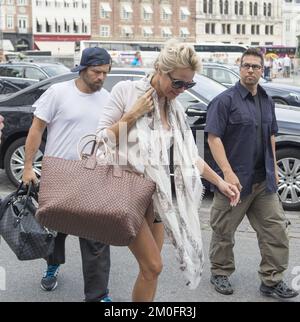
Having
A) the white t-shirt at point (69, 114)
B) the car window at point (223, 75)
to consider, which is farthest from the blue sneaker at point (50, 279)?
the car window at point (223, 75)

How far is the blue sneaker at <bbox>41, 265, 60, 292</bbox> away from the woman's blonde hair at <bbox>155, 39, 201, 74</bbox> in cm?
196

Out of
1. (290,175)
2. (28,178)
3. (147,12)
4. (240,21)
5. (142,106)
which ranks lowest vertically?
(290,175)

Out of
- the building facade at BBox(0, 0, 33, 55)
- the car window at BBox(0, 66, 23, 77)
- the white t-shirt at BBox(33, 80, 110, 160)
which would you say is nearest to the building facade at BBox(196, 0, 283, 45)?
the building facade at BBox(0, 0, 33, 55)

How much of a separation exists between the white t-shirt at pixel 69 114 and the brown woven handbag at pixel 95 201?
809mm

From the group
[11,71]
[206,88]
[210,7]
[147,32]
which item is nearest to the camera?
[206,88]

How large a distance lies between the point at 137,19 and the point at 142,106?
89.1 metres

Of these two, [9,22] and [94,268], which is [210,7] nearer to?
[9,22]

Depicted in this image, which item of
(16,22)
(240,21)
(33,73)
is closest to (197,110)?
(33,73)

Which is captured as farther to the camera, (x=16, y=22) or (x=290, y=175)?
(x=16, y=22)

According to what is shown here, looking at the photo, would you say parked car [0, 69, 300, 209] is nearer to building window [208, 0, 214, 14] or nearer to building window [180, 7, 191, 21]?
building window [180, 7, 191, 21]

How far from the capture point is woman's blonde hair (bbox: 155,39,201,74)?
2865mm

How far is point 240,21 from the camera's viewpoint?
332 ft

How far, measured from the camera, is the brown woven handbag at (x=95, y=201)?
2.77 metres

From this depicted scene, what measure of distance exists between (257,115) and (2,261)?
2.41 metres
